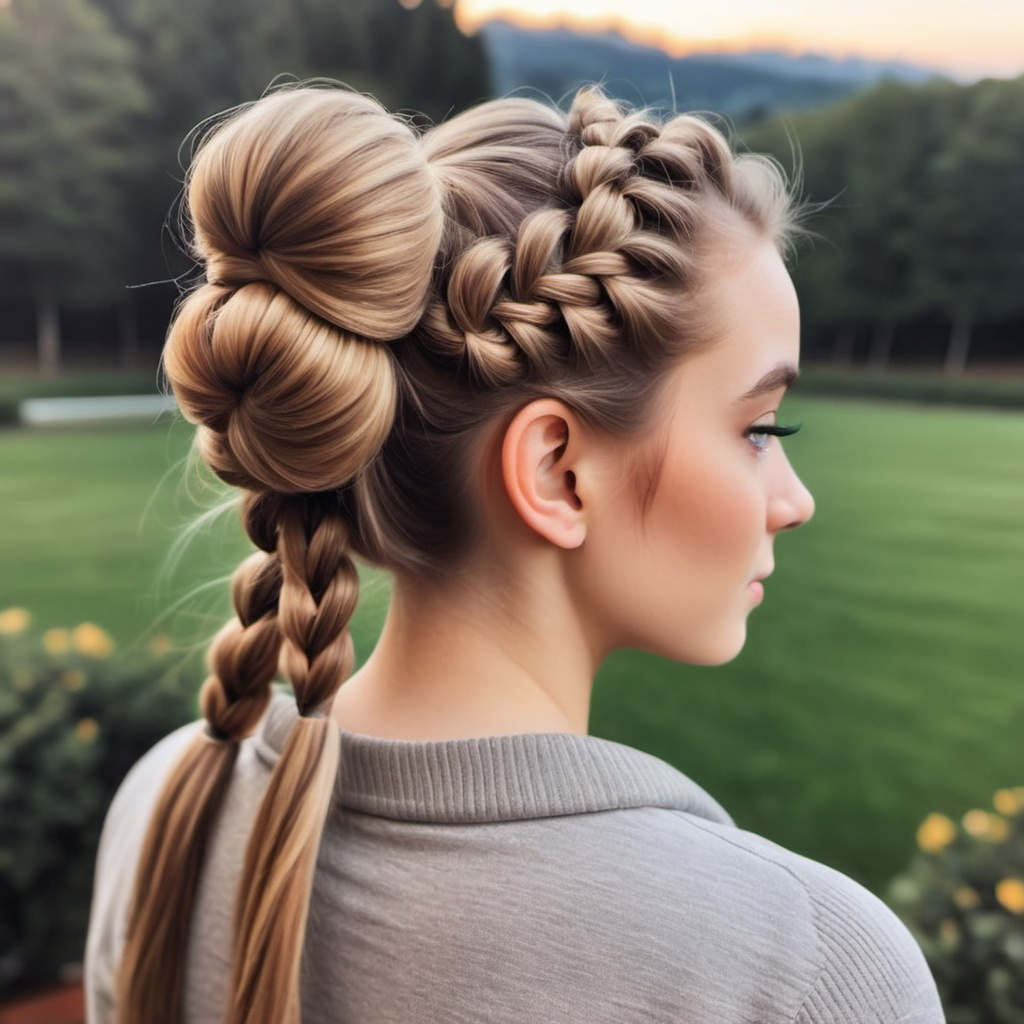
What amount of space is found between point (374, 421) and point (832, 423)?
4.97ft

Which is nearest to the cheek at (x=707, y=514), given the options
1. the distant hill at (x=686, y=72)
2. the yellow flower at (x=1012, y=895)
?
the yellow flower at (x=1012, y=895)

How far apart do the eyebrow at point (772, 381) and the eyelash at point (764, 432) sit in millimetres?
28

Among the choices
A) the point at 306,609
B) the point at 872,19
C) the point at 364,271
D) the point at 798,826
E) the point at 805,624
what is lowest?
the point at 798,826

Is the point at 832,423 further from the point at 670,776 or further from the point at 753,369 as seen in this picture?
the point at 670,776

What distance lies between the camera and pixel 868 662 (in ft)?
6.93

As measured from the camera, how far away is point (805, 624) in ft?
7.33

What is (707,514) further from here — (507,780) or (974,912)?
(974,912)

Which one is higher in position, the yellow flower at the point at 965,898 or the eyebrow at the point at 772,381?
the eyebrow at the point at 772,381

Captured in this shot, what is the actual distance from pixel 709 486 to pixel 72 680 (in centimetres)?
180

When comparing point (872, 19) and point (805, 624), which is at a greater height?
point (872, 19)

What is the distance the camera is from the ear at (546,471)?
0.73 m

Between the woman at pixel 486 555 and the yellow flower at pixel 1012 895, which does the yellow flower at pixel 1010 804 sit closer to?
the yellow flower at pixel 1012 895

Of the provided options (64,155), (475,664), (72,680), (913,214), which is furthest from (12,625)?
(913,214)

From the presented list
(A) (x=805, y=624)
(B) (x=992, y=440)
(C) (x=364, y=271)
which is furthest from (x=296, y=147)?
(A) (x=805, y=624)
